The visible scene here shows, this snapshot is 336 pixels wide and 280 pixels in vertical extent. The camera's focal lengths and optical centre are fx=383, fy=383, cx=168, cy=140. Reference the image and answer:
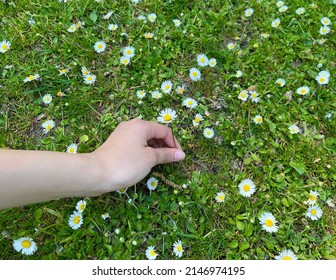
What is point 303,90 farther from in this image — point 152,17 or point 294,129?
point 152,17

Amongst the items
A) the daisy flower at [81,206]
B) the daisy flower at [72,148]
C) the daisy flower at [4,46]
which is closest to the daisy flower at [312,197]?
the daisy flower at [81,206]

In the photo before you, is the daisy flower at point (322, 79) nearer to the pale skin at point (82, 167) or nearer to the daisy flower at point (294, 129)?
the daisy flower at point (294, 129)

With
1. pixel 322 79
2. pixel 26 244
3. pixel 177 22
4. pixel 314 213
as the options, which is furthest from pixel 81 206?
pixel 322 79

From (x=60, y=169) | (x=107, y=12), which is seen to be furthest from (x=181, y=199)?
(x=107, y=12)

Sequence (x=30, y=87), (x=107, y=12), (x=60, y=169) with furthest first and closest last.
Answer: (x=107, y=12)
(x=30, y=87)
(x=60, y=169)
